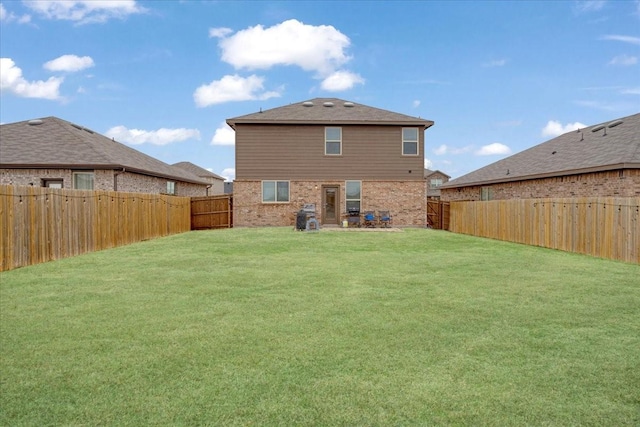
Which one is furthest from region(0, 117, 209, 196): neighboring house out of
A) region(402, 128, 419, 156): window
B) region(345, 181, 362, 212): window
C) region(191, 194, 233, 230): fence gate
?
region(402, 128, 419, 156): window

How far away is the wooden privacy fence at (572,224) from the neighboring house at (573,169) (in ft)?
11.7

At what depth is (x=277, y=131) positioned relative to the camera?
2348cm

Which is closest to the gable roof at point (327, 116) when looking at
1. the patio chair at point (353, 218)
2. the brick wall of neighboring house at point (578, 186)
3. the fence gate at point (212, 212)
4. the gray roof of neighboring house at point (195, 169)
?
the fence gate at point (212, 212)

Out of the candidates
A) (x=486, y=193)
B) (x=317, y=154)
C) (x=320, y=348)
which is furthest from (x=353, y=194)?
(x=320, y=348)

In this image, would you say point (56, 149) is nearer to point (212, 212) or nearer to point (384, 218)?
point (212, 212)

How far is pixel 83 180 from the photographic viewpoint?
20469 mm

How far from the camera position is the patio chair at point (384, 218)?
2294cm

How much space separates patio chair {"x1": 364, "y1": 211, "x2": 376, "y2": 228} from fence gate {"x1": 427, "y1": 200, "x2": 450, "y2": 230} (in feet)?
13.1

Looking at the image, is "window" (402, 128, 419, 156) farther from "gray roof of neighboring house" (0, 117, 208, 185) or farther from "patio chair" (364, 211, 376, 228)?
"gray roof of neighboring house" (0, 117, 208, 185)

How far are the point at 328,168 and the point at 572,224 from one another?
13.2 m

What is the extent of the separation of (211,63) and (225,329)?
1833cm

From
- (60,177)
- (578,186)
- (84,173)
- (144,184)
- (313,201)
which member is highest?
(84,173)

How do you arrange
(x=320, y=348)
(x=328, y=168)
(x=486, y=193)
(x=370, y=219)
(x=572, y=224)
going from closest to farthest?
(x=320, y=348) → (x=572, y=224) → (x=370, y=219) → (x=328, y=168) → (x=486, y=193)

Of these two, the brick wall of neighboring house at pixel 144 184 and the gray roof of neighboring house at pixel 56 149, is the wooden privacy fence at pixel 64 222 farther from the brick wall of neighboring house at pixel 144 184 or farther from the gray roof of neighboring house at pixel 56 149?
the gray roof of neighboring house at pixel 56 149
